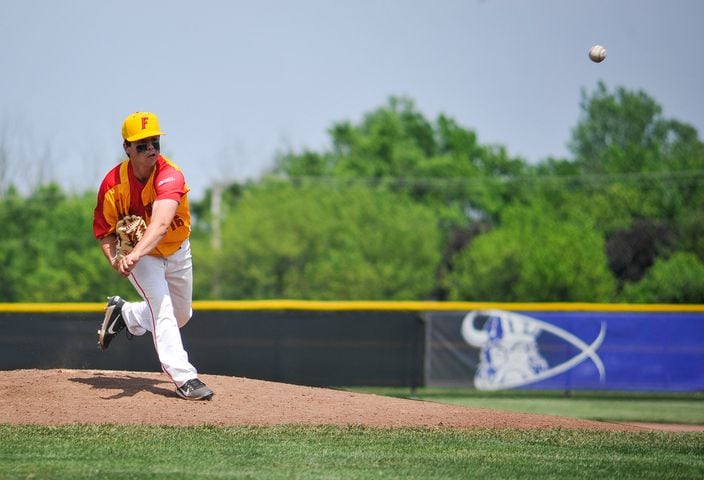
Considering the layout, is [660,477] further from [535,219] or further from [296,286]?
[535,219]

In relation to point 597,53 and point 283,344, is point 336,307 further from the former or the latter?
point 597,53

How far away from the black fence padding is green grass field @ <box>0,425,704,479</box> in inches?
205

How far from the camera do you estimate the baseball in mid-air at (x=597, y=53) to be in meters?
10.7

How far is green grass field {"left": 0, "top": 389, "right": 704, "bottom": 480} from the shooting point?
5258 millimetres

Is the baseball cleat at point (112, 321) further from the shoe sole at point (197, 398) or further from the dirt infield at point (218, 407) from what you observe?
the shoe sole at point (197, 398)

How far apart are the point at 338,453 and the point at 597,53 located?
6.31 m

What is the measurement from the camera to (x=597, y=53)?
35.3 feet

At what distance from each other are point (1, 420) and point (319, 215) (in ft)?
109

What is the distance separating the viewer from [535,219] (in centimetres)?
4266

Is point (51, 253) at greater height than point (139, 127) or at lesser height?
lesser

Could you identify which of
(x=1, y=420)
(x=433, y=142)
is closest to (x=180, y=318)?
(x=1, y=420)

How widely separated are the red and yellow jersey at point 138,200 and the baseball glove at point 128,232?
0.05 metres

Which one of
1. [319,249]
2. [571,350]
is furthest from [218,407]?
[319,249]

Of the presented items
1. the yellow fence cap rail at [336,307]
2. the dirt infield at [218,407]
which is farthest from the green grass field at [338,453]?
the yellow fence cap rail at [336,307]
